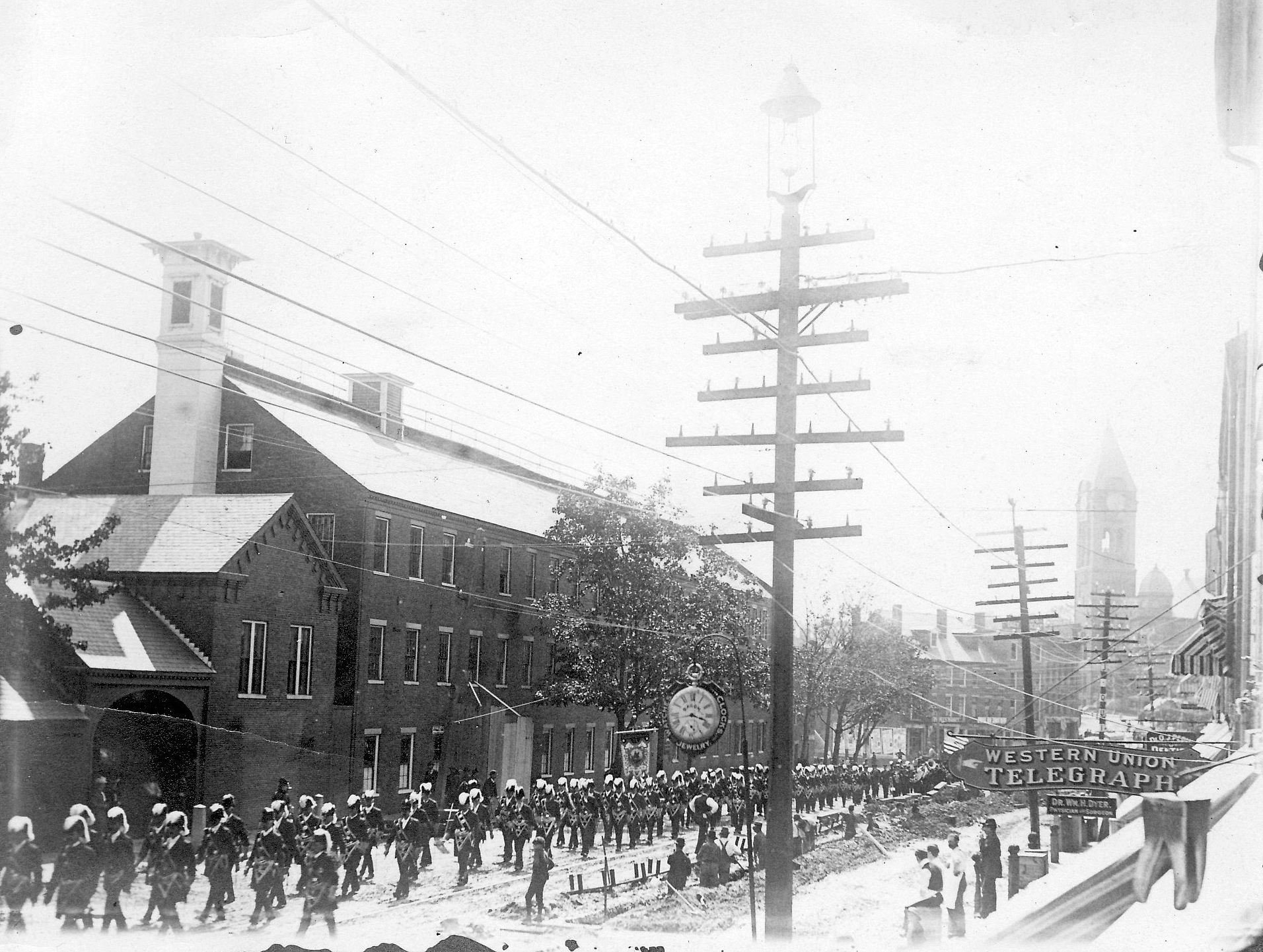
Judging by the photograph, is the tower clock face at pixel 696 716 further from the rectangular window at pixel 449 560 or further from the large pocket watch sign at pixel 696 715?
the rectangular window at pixel 449 560

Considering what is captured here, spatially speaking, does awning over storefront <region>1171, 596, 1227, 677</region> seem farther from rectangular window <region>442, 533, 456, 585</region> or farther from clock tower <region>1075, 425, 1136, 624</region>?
rectangular window <region>442, 533, 456, 585</region>

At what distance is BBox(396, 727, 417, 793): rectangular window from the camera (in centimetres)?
1113

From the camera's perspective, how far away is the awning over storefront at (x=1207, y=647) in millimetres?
10430

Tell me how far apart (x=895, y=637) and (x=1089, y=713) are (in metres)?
2.58

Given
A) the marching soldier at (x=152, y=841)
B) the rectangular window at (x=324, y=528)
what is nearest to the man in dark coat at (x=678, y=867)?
the rectangular window at (x=324, y=528)

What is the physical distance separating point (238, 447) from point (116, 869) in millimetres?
4107

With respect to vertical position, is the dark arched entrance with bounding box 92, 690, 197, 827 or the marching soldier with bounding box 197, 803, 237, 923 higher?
the dark arched entrance with bounding box 92, 690, 197, 827

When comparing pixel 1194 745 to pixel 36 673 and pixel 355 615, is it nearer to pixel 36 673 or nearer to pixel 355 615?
pixel 355 615

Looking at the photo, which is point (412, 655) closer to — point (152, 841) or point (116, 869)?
point (152, 841)

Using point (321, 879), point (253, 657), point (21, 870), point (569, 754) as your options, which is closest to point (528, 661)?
point (569, 754)

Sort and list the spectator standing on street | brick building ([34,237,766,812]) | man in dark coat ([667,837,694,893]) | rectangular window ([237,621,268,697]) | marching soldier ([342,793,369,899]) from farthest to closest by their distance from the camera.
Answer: brick building ([34,237,766,812]), rectangular window ([237,621,268,697]), man in dark coat ([667,837,694,893]), marching soldier ([342,793,369,899]), the spectator standing on street

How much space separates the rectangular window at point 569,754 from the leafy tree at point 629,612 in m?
0.44

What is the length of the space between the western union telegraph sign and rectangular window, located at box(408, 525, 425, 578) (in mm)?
5610

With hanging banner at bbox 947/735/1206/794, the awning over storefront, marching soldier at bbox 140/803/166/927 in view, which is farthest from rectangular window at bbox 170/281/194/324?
the awning over storefront
